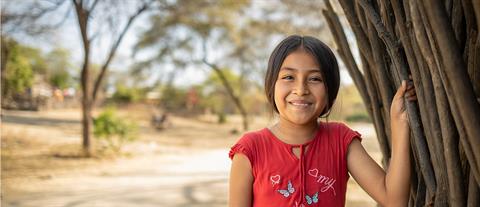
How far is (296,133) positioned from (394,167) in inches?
10.1

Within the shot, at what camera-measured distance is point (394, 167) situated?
3.86ft

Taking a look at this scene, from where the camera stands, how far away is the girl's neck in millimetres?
1282

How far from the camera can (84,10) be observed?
8.58 m

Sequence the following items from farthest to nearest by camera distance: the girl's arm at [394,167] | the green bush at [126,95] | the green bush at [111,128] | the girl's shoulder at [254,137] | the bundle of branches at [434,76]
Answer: the green bush at [126,95] → the green bush at [111,128] → the girl's shoulder at [254,137] → the girl's arm at [394,167] → the bundle of branches at [434,76]

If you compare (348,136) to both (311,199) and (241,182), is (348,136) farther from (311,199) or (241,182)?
(241,182)

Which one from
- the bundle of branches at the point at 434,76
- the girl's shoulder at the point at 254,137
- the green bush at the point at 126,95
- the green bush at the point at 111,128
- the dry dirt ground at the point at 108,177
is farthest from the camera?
the green bush at the point at 126,95

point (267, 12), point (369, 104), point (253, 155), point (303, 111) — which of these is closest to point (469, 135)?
point (303, 111)

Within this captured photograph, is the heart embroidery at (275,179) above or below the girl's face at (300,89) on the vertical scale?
below

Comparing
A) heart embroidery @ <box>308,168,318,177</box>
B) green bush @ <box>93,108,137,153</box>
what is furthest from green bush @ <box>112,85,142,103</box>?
heart embroidery @ <box>308,168,318,177</box>

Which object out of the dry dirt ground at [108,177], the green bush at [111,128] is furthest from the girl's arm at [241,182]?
the green bush at [111,128]

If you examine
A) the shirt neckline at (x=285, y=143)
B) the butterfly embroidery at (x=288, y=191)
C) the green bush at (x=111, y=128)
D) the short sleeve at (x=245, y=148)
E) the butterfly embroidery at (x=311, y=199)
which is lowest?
the green bush at (x=111, y=128)

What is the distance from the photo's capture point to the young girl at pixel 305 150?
1205 mm

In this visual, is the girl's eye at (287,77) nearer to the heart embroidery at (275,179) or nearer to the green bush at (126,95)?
the heart embroidery at (275,179)

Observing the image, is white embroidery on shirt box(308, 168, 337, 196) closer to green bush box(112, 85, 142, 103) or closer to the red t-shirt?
the red t-shirt
